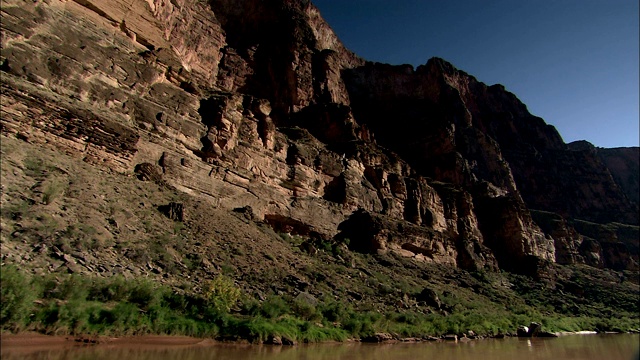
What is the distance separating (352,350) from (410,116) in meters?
61.7

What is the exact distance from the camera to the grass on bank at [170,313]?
885 cm

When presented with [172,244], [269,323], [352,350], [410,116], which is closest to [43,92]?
[172,244]

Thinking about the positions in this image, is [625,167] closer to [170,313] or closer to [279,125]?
[279,125]

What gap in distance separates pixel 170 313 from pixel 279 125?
3811 cm

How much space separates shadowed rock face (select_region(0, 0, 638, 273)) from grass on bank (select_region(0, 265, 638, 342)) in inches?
440

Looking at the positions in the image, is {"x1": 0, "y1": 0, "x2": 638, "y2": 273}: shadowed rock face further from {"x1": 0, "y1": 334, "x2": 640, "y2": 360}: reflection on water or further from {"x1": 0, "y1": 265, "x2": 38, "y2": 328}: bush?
{"x1": 0, "y1": 334, "x2": 640, "y2": 360}: reflection on water

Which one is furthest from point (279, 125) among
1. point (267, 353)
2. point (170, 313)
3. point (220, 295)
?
point (267, 353)

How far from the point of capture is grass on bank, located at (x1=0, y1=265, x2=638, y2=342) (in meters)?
8.85

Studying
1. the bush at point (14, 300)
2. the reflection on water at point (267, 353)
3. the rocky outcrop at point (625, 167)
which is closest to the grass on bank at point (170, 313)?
the bush at point (14, 300)

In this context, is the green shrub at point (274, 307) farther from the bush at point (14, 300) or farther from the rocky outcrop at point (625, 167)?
the rocky outcrop at point (625, 167)

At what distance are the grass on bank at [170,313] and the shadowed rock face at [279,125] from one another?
11.2 m

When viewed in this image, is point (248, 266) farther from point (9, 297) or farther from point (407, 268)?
point (407, 268)

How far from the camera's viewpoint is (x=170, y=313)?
11.6m

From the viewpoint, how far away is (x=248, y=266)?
60.2 ft
